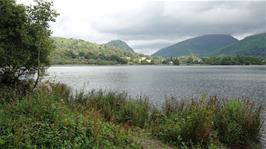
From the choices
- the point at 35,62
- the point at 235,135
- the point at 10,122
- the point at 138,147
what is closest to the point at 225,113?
the point at 235,135

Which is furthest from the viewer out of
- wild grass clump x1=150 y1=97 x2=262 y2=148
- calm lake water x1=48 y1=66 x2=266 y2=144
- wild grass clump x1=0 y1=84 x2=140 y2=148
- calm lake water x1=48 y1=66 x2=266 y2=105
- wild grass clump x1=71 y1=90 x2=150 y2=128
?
calm lake water x1=48 y1=66 x2=266 y2=105

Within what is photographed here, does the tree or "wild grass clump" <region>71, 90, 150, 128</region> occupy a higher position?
the tree

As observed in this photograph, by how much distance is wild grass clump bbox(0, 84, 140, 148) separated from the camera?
7.83 meters

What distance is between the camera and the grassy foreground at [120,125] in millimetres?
8175

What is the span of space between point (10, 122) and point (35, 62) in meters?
8.32

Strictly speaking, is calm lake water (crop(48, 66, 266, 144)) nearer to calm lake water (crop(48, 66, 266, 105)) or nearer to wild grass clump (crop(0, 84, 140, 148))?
calm lake water (crop(48, 66, 266, 105))

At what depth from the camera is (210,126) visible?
10.9 m

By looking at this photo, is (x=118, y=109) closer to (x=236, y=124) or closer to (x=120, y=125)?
(x=120, y=125)

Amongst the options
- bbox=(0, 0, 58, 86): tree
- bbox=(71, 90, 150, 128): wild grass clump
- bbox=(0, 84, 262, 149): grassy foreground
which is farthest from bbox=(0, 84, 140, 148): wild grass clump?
bbox=(0, 0, 58, 86): tree

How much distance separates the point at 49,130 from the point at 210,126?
535cm

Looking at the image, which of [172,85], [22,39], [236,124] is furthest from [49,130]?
[172,85]

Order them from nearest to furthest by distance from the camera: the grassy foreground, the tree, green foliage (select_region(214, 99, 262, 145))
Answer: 1. the grassy foreground
2. green foliage (select_region(214, 99, 262, 145))
3. the tree

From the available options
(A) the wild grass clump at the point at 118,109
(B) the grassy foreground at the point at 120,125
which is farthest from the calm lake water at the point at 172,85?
(B) the grassy foreground at the point at 120,125

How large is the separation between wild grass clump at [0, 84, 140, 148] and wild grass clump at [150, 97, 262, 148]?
1.72m
